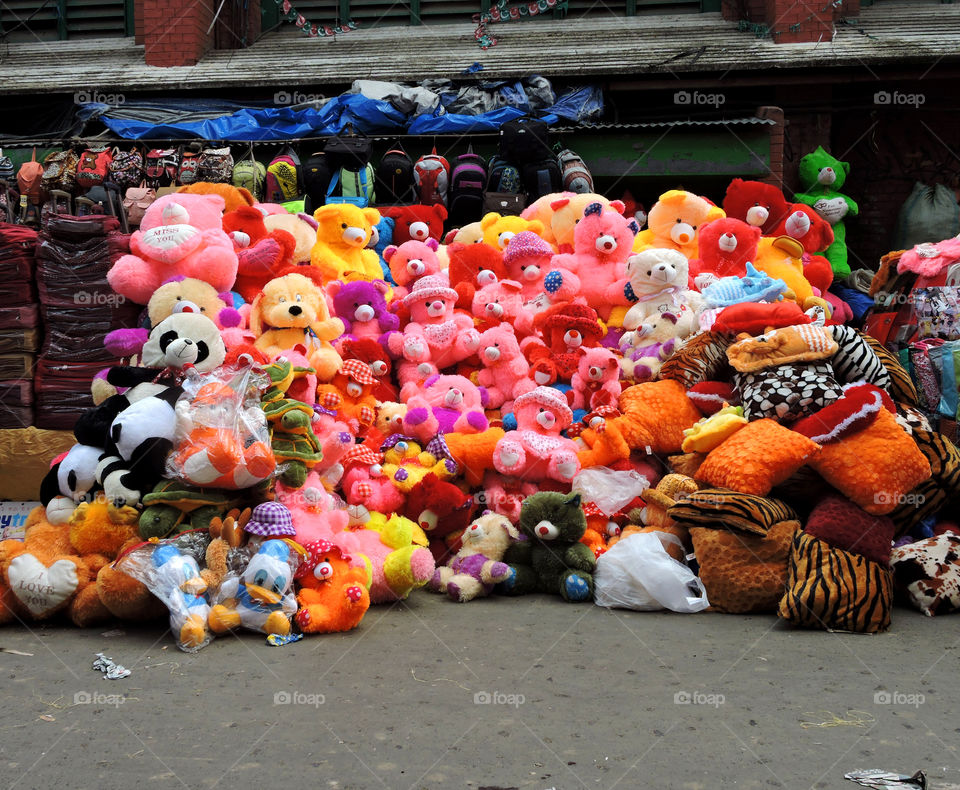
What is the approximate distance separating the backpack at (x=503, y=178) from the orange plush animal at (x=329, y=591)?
16.1 feet

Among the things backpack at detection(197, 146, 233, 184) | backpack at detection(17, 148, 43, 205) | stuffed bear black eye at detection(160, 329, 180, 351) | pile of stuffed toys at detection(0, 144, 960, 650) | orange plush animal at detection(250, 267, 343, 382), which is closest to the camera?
pile of stuffed toys at detection(0, 144, 960, 650)

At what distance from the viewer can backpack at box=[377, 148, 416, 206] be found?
819 cm

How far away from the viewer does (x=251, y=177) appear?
27.1 feet

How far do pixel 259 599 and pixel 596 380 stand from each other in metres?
2.43

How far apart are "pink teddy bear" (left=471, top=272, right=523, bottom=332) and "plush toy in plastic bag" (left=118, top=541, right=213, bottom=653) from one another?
104 inches

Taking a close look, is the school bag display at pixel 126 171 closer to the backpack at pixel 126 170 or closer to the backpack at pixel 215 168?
the backpack at pixel 126 170

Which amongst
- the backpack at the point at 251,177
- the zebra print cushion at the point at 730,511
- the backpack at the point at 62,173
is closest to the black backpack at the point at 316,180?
the backpack at the point at 251,177

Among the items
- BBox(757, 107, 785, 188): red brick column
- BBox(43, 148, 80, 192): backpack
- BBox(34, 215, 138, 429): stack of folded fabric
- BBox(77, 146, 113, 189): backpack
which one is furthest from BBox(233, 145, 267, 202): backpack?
BBox(757, 107, 785, 188): red brick column

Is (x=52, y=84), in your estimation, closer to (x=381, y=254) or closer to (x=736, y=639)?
(x=381, y=254)

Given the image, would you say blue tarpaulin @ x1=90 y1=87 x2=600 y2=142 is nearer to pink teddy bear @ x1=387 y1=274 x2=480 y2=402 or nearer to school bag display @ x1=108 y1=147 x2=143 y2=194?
school bag display @ x1=108 y1=147 x2=143 y2=194

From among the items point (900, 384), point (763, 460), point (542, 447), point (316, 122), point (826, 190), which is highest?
point (316, 122)

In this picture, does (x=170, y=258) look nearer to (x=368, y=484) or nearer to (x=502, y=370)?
A: (x=368, y=484)

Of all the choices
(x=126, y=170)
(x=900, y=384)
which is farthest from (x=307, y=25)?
(x=900, y=384)

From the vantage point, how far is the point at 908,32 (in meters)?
9.82
